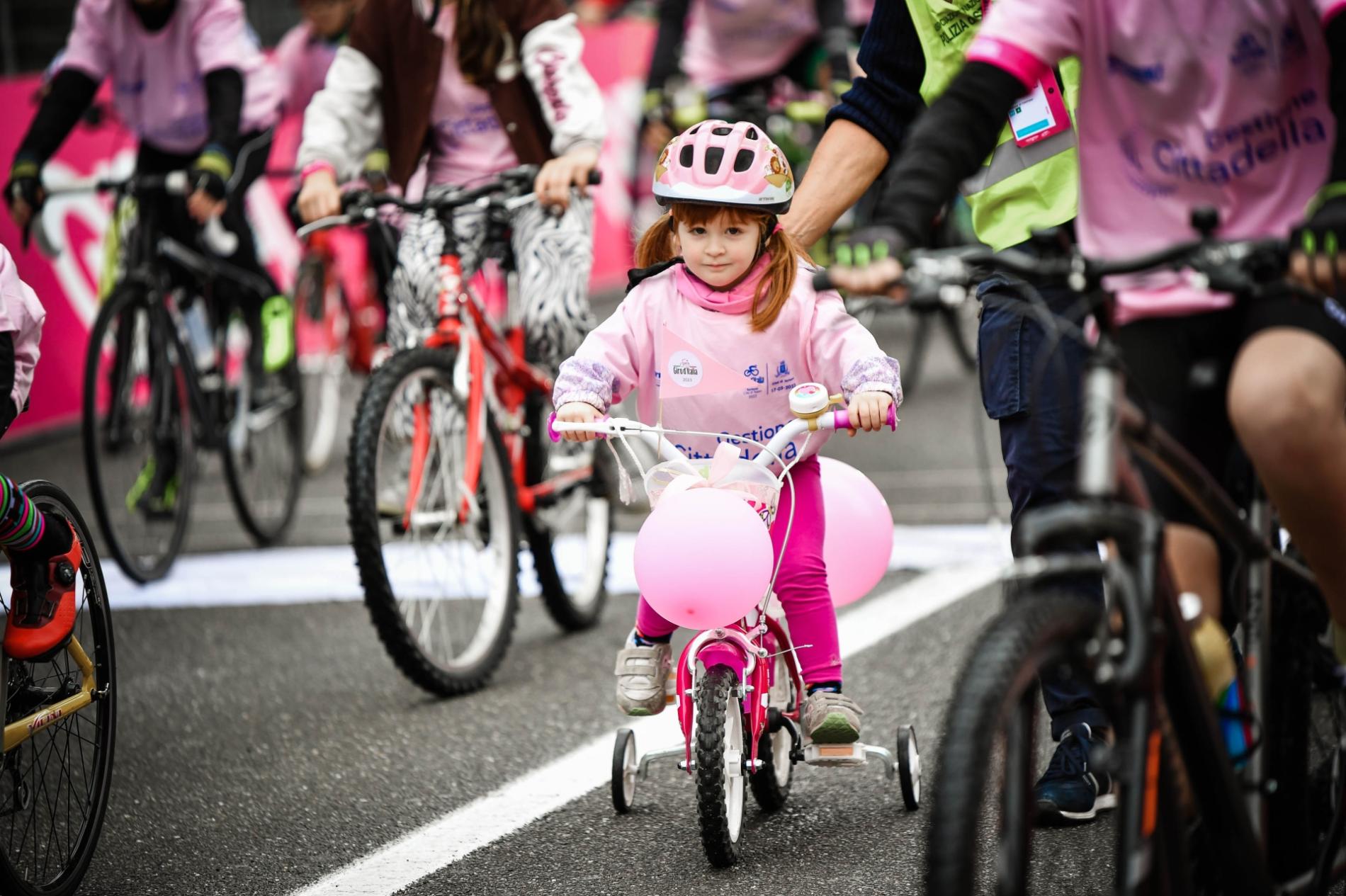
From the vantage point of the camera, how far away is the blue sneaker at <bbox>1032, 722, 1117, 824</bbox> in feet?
12.7

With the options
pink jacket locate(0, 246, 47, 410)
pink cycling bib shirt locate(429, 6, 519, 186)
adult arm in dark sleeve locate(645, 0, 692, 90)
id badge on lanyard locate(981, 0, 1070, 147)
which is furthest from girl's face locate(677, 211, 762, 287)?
adult arm in dark sleeve locate(645, 0, 692, 90)

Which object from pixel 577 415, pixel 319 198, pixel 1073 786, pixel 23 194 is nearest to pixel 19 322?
pixel 577 415

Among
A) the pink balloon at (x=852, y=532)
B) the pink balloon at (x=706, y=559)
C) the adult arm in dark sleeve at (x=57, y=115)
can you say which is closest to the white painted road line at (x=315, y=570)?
the adult arm in dark sleeve at (x=57, y=115)

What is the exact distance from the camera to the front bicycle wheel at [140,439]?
21.9ft

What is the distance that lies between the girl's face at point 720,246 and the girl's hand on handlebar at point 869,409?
1.68ft

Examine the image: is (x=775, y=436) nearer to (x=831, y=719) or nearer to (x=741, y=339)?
(x=741, y=339)

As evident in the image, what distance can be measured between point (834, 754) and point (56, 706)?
1.65 metres

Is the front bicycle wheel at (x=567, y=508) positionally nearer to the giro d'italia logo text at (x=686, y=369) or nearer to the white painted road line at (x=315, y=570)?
the white painted road line at (x=315, y=570)

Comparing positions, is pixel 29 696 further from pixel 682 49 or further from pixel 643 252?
pixel 682 49

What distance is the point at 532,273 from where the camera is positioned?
566 cm

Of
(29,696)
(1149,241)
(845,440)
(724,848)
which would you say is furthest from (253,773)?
(845,440)

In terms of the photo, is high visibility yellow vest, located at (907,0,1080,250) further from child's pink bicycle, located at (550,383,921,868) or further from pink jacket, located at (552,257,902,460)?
child's pink bicycle, located at (550,383,921,868)

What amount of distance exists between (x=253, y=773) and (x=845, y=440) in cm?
512

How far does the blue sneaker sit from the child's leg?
51cm
